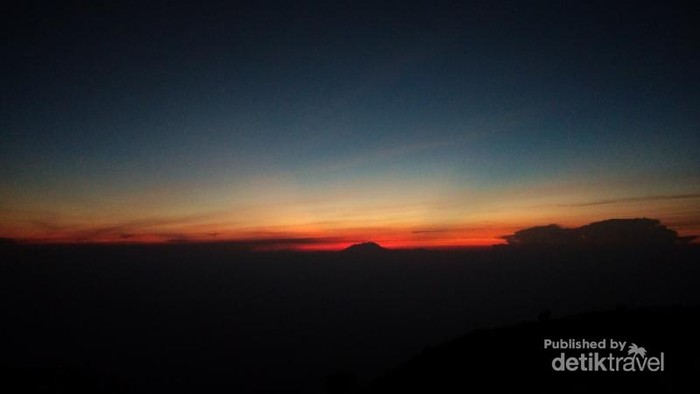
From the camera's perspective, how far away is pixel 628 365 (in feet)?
54.3

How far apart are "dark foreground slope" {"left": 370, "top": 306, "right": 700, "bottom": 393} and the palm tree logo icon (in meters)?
0.21

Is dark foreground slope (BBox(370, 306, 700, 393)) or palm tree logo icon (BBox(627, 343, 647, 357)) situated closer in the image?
dark foreground slope (BBox(370, 306, 700, 393))

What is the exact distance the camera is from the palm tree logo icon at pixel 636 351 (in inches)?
689

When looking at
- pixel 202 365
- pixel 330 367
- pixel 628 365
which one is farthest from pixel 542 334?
pixel 202 365

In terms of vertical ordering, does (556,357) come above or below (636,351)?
below

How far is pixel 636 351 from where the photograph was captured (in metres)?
17.9

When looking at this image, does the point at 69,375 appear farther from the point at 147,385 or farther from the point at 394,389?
the point at 394,389

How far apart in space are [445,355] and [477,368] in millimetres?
5056

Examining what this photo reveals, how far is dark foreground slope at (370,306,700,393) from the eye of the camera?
49.4ft

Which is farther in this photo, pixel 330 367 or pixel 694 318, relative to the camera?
pixel 330 367

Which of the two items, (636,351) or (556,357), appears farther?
(556,357)

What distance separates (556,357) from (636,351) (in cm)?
392

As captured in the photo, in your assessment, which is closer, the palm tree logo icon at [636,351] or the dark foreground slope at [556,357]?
the dark foreground slope at [556,357]

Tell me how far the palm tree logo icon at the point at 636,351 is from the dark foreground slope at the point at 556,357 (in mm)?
205
